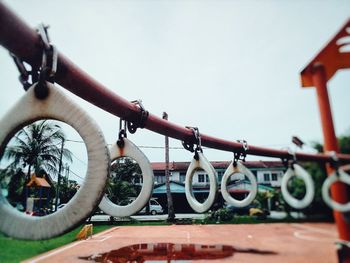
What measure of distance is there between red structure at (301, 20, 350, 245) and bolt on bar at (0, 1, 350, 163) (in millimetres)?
210

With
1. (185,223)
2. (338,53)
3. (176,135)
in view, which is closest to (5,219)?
(176,135)

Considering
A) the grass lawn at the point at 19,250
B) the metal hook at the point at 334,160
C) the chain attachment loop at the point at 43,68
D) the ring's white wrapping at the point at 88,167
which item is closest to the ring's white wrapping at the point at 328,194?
the metal hook at the point at 334,160

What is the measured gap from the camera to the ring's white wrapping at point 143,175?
65.1 inches

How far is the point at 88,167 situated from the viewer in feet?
3.07

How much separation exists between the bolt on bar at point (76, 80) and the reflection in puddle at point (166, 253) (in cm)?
726

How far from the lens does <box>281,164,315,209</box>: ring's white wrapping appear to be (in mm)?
2152

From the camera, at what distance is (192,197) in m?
2.20

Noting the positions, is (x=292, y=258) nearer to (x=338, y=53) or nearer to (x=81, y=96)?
(x=338, y=53)

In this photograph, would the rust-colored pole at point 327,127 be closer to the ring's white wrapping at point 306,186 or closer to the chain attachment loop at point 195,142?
the ring's white wrapping at point 306,186

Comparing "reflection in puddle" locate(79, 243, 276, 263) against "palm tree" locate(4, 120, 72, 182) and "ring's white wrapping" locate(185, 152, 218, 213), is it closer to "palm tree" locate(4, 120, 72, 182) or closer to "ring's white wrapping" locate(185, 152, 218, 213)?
"palm tree" locate(4, 120, 72, 182)

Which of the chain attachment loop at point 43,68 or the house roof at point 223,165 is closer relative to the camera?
the chain attachment loop at point 43,68

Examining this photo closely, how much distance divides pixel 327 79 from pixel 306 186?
929 mm

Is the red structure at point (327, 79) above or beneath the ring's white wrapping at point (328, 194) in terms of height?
above

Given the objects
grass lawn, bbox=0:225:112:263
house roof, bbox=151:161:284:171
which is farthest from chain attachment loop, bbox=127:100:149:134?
grass lawn, bbox=0:225:112:263
